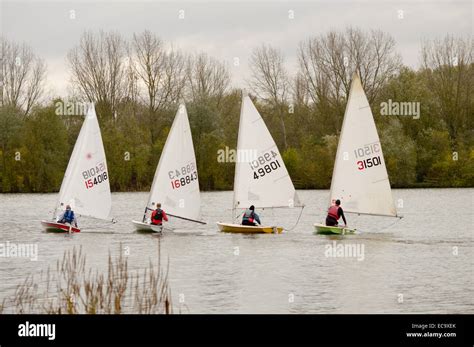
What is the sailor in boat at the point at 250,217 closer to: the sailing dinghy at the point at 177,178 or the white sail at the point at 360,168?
the sailing dinghy at the point at 177,178

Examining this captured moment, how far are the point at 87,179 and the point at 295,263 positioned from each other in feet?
33.9

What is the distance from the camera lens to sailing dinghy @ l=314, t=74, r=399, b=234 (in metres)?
31.4

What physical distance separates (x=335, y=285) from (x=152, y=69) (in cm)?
5608

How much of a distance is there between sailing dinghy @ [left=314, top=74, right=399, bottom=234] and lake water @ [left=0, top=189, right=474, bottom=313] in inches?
56.0

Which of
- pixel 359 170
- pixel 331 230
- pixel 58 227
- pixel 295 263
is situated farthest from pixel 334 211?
pixel 58 227

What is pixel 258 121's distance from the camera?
108 ft

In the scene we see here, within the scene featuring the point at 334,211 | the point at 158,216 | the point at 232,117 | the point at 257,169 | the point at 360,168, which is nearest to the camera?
the point at 334,211

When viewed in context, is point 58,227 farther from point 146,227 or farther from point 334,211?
point 334,211

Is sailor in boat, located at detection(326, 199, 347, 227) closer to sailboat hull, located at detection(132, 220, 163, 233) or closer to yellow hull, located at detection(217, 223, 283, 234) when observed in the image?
yellow hull, located at detection(217, 223, 283, 234)

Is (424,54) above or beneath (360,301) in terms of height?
above

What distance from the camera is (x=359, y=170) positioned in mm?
31672
